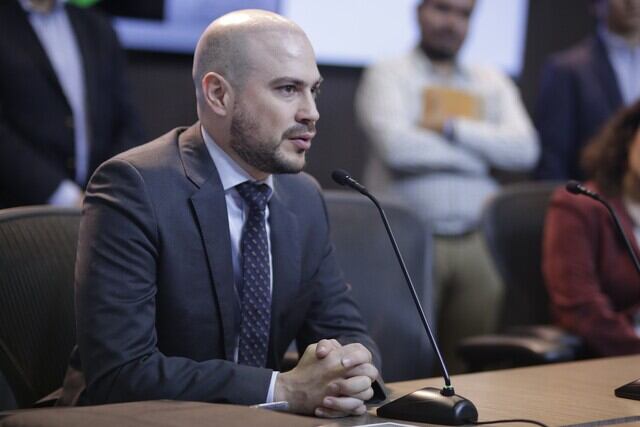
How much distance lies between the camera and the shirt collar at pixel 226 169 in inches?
81.6

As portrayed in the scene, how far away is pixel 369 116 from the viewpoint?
3711mm

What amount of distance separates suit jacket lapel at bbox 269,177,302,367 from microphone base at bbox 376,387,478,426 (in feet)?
1.57

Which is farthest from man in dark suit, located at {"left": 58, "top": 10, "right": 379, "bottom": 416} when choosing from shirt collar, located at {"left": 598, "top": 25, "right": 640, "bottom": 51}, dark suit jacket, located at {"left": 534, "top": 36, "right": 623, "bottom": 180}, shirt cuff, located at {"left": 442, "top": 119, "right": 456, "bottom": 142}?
shirt collar, located at {"left": 598, "top": 25, "right": 640, "bottom": 51}

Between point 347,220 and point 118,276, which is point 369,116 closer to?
point 347,220

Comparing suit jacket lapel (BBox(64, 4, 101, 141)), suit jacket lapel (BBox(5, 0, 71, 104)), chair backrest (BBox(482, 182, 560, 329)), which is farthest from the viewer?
suit jacket lapel (BBox(64, 4, 101, 141))

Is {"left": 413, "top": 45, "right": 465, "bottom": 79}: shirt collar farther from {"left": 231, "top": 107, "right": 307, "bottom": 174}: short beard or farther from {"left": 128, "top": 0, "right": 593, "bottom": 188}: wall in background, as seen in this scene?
{"left": 231, "top": 107, "right": 307, "bottom": 174}: short beard

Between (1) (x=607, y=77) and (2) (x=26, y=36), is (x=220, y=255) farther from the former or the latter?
(1) (x=607, y=77)

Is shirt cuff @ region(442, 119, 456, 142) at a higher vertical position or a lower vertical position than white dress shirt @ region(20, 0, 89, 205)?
lower

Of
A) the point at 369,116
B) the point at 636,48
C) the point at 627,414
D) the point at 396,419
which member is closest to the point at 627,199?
the point at 369,116

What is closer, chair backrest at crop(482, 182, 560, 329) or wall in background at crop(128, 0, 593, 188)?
chair backrest at crop(482, 182, 560, 329)

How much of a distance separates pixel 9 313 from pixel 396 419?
78 centimetres

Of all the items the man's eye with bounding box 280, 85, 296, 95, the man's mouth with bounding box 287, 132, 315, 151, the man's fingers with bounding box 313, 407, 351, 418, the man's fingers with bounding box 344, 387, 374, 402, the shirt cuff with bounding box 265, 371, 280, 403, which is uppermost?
the man's eye with bounding box 280, 85, 296, 95

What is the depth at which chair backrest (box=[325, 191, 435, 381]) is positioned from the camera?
2627 millimetres

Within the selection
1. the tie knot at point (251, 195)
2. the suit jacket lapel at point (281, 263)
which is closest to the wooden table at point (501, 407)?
the suit jacket lapel at point (281, 263)
